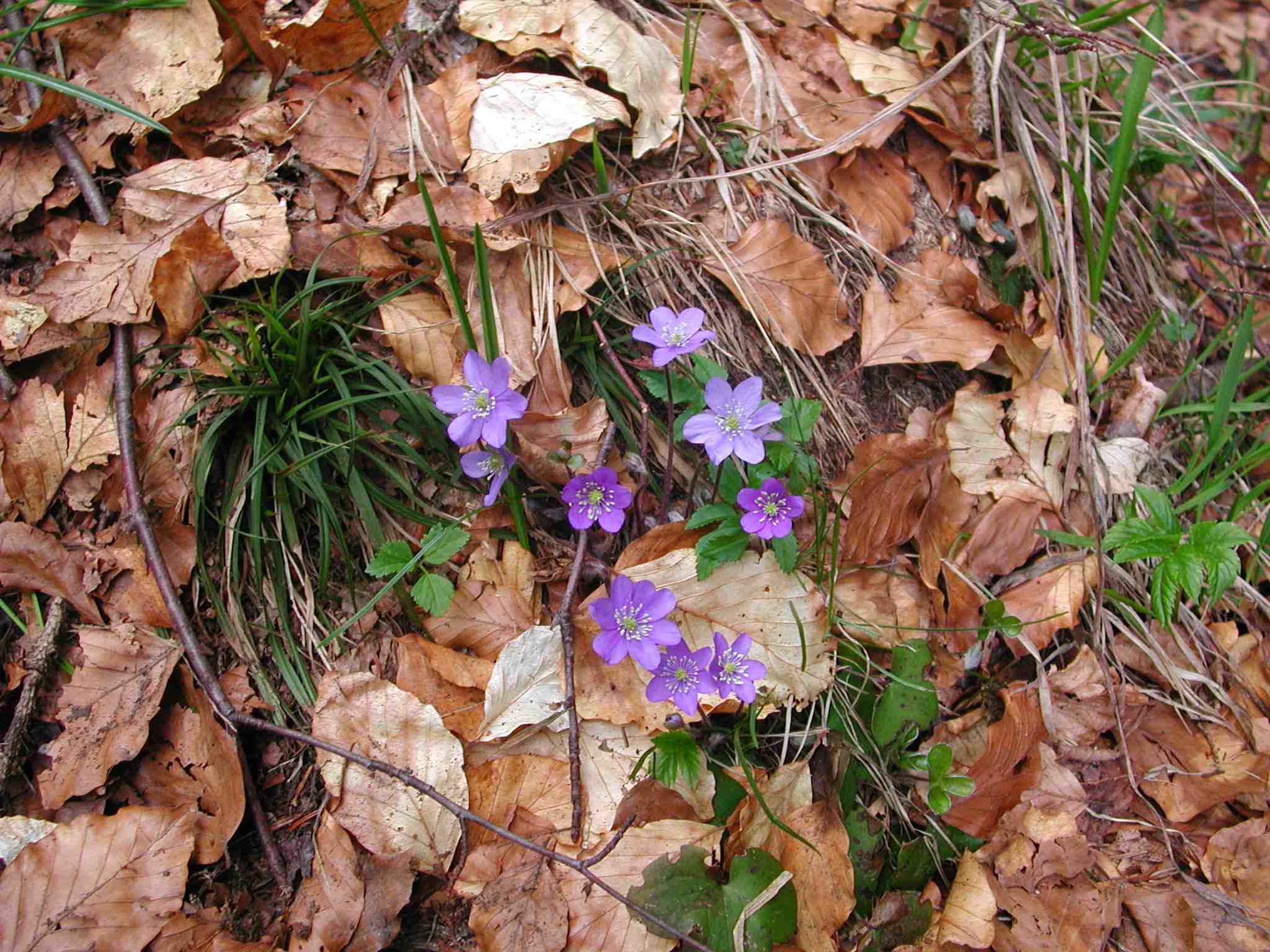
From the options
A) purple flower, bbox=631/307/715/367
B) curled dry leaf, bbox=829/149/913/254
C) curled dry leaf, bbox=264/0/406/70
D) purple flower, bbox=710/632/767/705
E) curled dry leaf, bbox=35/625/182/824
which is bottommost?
purple flower, bbox=710/632/767/705

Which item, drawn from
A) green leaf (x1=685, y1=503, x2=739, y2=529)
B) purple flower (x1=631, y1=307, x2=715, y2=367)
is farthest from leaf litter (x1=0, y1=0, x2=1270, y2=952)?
purple flower (x1=631, y1=307, x2=715, y2=367)

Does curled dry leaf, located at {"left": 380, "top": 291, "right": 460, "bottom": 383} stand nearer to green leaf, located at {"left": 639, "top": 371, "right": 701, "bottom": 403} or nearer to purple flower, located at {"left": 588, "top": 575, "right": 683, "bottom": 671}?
green leaf, located at {"left": 639, "top": 371, "right": 701, "bottom": 403}

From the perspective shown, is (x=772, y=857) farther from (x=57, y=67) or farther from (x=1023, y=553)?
(x=57, y=67)

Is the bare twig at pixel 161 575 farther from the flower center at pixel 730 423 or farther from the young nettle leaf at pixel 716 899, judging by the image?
the flower center at pixel 730 423

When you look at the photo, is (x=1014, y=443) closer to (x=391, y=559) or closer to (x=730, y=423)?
(x=730, y=423)

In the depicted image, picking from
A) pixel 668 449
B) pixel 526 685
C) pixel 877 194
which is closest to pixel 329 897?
pixel 526 685

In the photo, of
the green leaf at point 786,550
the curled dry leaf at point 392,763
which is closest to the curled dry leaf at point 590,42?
the green leaf at point 786,550
